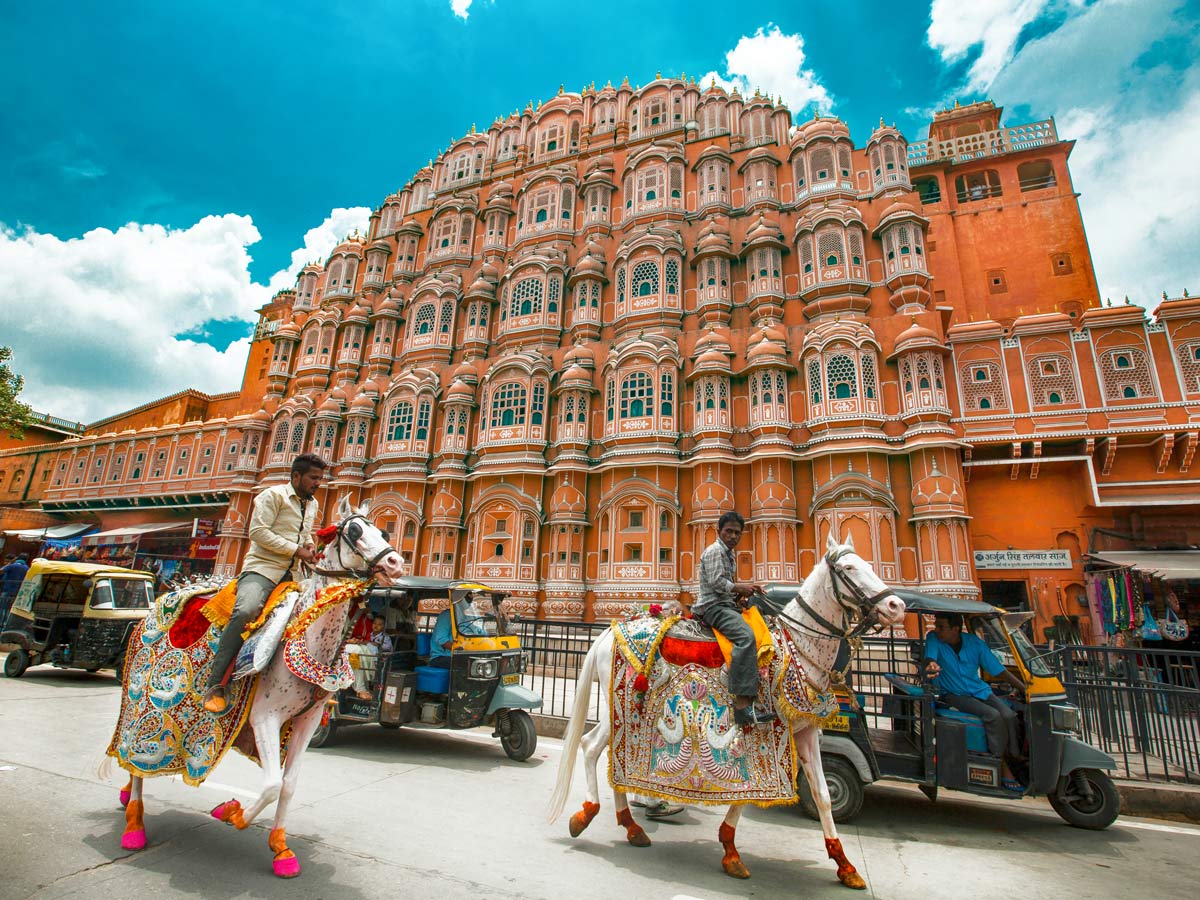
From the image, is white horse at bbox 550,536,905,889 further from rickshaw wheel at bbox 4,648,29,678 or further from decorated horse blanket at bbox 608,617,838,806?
rickshaw wheel at bbox 4,648,29,678

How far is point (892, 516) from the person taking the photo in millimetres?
17047

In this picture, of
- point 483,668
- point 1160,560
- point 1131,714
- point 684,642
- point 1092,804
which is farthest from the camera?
point 1160,560

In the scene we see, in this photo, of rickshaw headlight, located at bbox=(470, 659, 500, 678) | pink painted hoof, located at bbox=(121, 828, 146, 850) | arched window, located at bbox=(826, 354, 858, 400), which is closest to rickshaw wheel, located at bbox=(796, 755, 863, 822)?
rickshaw headlight, located at bbox=(470, 659, 500, 678)

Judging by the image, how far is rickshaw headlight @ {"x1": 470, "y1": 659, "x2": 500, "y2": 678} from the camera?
783 cm

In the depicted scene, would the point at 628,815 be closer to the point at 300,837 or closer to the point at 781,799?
the point at 781,799

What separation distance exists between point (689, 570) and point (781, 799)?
14471 mm

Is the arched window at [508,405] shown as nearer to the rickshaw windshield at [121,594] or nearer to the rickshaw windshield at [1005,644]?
the rickshaw windshield at [121,594]

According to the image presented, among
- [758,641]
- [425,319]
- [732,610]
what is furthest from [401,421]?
[758,641]

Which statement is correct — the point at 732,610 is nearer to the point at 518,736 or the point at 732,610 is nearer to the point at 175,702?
the point at 175,702

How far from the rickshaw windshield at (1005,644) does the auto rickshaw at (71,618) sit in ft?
46.7

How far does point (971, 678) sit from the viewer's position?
5.93 metres

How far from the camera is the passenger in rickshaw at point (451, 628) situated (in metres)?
8.24

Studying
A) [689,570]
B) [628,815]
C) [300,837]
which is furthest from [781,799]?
[689,570]

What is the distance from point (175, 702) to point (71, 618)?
11.0 m
